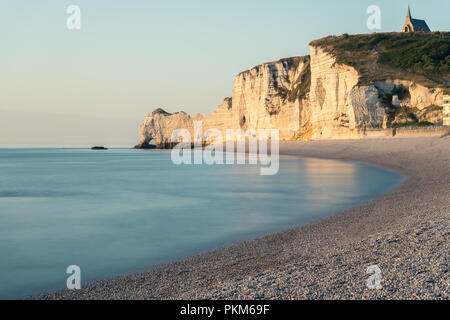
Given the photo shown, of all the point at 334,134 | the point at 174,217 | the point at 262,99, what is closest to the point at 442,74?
the point at 334,134

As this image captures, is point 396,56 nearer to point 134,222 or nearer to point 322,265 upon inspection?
point 134,222

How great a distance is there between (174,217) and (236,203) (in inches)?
123

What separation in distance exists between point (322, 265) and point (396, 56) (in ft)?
188

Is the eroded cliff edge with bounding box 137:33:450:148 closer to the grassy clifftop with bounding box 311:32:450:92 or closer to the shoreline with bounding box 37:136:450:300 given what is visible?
the grassy clifftop with bounding box 311:32:450:92

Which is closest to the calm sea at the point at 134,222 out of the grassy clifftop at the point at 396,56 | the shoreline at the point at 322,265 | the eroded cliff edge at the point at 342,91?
the shoreline at the point at 322,265

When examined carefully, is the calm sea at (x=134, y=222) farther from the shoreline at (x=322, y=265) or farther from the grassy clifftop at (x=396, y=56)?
the grassy clifftop at (x=396, y=56)

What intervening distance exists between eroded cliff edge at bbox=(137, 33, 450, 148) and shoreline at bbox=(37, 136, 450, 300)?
39305 mm

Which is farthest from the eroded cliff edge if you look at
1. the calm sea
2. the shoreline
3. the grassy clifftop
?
the shoreline

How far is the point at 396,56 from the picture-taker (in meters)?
55.5

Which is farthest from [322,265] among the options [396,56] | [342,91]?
[396,56]

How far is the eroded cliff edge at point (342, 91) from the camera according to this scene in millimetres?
47038
